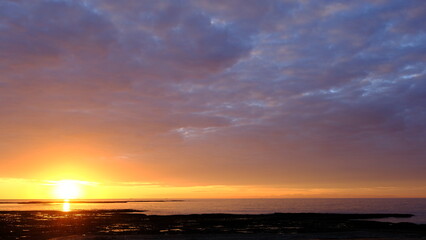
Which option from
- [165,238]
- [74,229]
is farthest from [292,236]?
[74,229]

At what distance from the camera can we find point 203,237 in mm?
Answer: 39906

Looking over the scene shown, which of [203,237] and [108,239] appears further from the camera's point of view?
[203,237]

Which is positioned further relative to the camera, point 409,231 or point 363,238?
point 409,231

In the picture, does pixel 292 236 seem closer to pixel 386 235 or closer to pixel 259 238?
pixel 259 238

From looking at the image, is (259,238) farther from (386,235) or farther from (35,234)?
(35,234)

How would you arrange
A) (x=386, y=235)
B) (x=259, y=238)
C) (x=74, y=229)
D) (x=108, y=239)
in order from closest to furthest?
1. (x=108, y=239)
2. (x=259, y=238)
3. (x=386, y=235)
4. (x=74, y=229)

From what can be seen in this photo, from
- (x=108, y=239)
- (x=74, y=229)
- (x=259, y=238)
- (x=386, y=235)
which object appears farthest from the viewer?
(x=74, y=229)

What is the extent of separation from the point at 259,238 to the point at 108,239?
1484cm

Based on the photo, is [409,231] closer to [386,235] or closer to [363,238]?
[386,235]

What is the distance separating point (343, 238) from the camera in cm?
3978

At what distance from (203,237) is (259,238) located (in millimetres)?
5715

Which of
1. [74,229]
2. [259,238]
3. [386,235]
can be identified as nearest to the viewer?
[259,238]

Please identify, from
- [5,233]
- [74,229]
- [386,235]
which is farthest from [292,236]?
[5,233]

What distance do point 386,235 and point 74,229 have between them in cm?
3527
